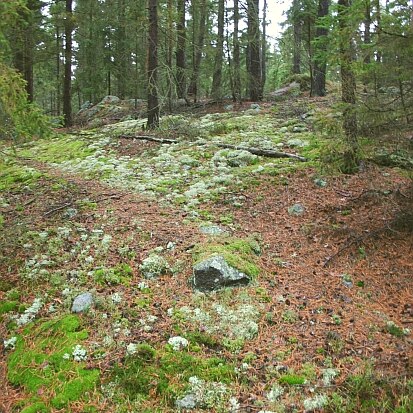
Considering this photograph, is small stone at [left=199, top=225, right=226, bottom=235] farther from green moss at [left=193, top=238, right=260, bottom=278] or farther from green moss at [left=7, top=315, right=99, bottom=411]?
green moss at [left=7, top=315, right=99, bottom=411]

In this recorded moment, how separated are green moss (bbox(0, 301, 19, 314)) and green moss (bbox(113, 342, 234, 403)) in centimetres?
190

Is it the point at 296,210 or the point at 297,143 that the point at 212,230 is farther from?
the point at 297,143

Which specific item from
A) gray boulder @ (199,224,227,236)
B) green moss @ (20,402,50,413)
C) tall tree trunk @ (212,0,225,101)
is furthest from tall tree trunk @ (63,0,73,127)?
green moss @ (20,402,50,413)

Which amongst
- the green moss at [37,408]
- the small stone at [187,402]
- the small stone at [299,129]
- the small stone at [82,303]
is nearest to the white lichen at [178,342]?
the small stone at [187,402]

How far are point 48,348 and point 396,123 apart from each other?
576cm

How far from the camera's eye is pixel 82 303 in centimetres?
476

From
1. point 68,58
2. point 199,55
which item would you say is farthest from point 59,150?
point 199,55

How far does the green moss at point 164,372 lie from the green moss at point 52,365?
14.1 inches

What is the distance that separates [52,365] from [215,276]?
7.48 ft

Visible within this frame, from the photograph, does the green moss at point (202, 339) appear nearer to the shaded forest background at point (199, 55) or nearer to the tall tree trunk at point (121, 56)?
the shaded forest background at point (199, 55)

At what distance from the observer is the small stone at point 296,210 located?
7105mm

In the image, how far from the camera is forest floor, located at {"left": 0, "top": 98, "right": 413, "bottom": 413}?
3.68m

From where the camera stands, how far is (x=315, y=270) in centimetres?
553

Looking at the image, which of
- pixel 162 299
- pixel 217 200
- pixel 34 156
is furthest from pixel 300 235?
pixel 34 156
